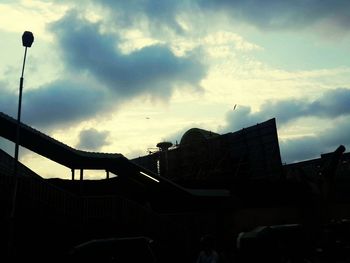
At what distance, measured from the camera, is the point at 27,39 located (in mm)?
16578

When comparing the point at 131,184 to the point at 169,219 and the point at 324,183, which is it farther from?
the point at 324,183

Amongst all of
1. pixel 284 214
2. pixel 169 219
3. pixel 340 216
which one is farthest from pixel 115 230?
pixel 340 216

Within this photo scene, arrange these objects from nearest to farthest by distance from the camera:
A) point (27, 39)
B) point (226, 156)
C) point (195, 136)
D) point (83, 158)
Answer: point (27, 39) → point (83, 158) → point (226, 156) → point (195, 136)

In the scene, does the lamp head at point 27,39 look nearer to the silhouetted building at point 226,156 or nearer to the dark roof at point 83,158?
the dark roof at point 83,158

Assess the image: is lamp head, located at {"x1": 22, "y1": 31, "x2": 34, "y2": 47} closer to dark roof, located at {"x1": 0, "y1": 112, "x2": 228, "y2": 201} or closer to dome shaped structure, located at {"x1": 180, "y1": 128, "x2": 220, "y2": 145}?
dark roof, located at {"x1": 0, "y1": 112, "x2": 228, "y2": 201}

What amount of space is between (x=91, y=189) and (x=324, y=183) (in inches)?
722

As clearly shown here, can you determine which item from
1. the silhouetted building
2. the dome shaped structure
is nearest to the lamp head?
the silhouetted building

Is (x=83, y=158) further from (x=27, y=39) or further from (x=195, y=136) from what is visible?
(x=195, y=136)

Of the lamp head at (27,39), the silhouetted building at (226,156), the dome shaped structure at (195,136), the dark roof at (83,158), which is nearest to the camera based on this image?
the lamp head at (27,39)

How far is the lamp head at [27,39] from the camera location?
16531 millimetres

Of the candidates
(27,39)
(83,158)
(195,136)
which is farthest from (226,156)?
(27,39)

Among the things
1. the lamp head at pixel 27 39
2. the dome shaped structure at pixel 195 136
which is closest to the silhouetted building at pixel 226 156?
the dome shaped structure at pixel 195 136

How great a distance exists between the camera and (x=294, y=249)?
41.7ft

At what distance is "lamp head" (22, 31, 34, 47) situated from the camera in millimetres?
16531
